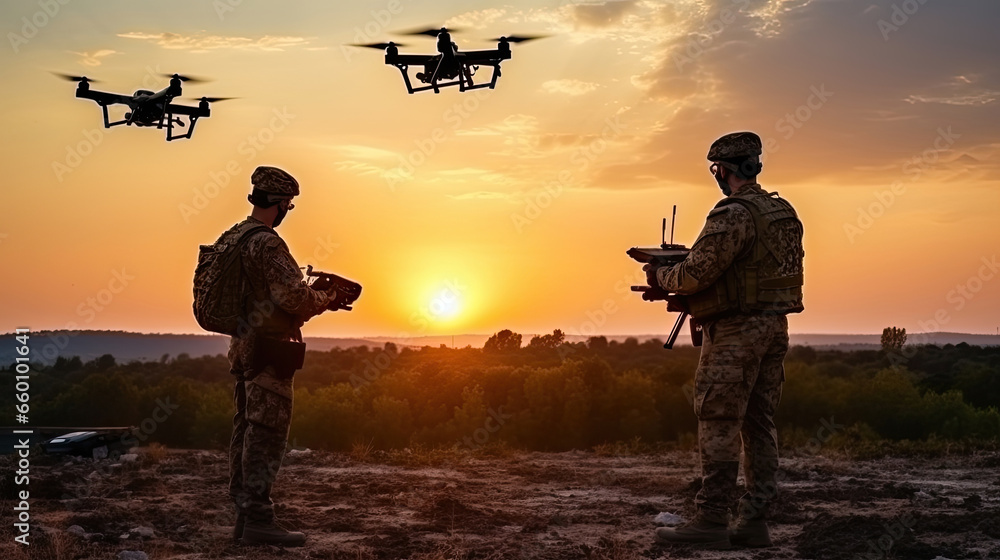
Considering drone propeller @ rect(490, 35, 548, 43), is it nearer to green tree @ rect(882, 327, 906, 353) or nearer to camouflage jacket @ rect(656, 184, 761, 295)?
camouflage jacket @ rect(656, 184, 761, 295)

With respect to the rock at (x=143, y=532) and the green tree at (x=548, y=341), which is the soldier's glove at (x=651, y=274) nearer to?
the rock at (x=143, y=532)

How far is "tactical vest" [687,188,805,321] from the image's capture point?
22.3 feet

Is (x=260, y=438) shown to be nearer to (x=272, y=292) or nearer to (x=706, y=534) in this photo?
(x=272, y=292)

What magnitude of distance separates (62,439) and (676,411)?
12531 millimetres

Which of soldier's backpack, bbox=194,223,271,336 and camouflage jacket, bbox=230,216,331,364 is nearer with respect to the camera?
camouflage jacket, bbox=230,216,331,364

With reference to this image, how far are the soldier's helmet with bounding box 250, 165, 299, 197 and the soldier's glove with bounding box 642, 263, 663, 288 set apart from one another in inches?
113

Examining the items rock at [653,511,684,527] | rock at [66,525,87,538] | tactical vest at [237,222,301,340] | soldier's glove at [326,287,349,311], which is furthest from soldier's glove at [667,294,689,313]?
rock at [66,525,87,538]

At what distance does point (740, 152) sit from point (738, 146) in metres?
0.05

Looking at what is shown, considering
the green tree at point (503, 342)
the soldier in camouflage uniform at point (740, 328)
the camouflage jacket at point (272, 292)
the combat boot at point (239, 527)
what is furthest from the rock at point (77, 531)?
the green tree at point (503, 342)

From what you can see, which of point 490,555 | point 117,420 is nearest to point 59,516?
point 490,555

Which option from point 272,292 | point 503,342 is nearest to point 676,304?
point 272,292

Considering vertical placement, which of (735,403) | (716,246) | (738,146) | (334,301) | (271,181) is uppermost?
(738,146)

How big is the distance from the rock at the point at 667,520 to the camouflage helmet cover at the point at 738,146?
9.92 ft

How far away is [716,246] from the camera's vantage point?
6777mm
